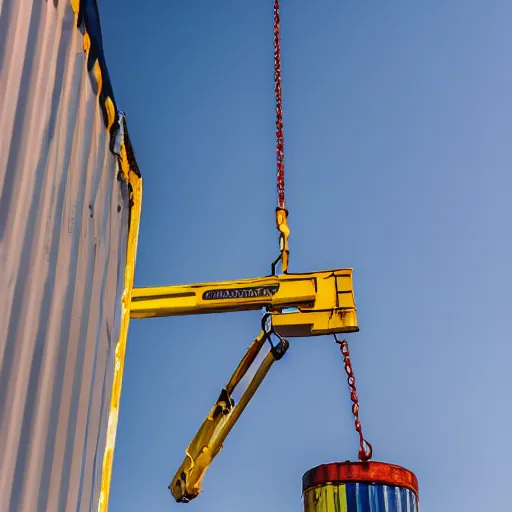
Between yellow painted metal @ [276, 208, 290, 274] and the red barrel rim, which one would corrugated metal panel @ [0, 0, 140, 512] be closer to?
the red barrel rim

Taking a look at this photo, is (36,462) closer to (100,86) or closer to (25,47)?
(25,47)

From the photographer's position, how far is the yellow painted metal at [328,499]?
196 centimetres

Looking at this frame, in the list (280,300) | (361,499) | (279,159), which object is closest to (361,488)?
(361,499)

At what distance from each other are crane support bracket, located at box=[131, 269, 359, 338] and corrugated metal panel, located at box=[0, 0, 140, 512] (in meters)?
0.43

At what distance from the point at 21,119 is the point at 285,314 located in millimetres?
1554

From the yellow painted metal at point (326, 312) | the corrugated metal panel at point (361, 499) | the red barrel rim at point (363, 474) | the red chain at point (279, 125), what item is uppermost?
the red chain at point (279, 125)

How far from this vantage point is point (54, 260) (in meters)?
2.08

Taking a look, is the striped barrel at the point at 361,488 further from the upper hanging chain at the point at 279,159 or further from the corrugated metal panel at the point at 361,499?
the upper hanging chain at the point at 279,159

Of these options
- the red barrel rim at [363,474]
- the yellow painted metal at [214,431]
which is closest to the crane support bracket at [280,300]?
the yellow painted metal at [214,431]

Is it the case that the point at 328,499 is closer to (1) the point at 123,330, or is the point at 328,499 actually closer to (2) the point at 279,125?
(1) the point at 123,330

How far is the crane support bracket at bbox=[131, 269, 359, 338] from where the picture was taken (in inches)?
121

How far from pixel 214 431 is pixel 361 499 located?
1723 mm

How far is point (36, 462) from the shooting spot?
6.22 ft

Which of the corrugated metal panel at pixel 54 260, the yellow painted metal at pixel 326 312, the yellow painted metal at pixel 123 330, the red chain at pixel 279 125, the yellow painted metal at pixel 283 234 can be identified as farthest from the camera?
the red chain at pixel 279 125
